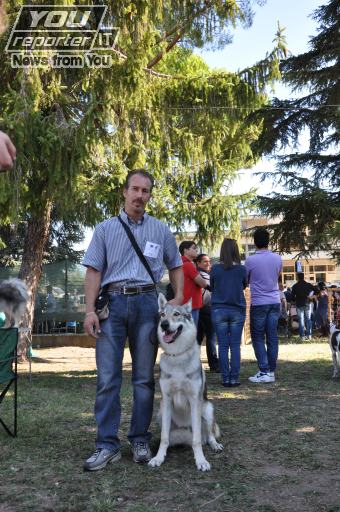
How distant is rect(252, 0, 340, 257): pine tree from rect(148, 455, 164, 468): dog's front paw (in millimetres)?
8707

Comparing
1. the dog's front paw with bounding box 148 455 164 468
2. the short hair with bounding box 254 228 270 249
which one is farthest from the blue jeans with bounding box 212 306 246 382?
the dog's front paw with bounding box 148 455 164 468

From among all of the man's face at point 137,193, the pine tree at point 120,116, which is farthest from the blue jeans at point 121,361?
the pine tree at point 120,116

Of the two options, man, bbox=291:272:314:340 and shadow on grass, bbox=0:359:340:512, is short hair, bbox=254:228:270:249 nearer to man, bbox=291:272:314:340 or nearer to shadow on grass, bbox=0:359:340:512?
shadow on grass, bbox=0:359:340:512

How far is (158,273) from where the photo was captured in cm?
408

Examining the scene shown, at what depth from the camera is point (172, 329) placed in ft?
12.7

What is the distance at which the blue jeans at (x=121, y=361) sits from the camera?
3.83 meters

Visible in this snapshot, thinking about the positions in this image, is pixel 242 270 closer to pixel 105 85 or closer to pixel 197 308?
pixel 197 308

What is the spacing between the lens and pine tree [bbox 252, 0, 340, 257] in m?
11.8

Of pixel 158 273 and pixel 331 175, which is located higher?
pixel 331 175

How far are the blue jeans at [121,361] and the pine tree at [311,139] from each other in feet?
27.8

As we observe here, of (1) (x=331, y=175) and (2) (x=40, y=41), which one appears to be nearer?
(2) (x=40, y=41)

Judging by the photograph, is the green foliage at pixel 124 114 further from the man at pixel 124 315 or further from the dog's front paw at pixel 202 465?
the dog's front paw at pixel 202 465

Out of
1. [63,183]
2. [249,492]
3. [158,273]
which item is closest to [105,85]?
[63,183]

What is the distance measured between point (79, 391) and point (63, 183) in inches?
133
